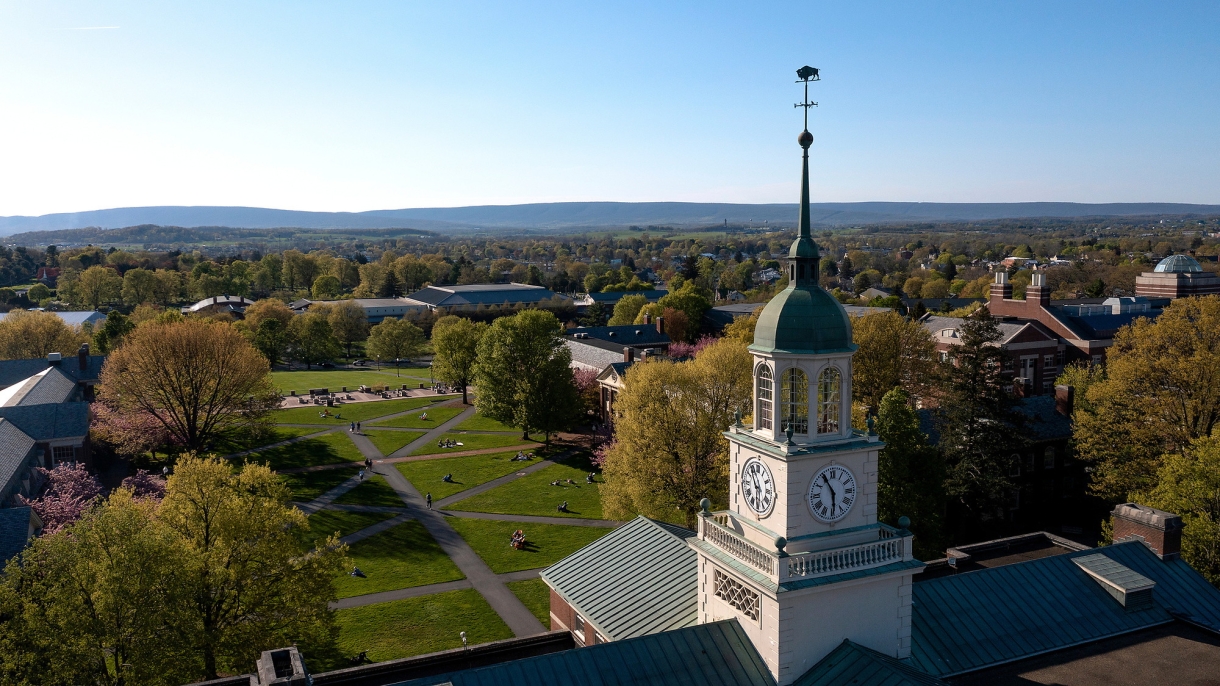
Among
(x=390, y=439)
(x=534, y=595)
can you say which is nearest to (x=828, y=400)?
(x=534, y=595)

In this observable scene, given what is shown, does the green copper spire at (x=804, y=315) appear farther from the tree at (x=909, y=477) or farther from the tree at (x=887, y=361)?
the tree at (x=887, y=361)

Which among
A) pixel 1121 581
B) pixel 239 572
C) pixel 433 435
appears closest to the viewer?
pixel 1121 581

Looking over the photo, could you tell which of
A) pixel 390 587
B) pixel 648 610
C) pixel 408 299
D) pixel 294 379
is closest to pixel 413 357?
pixel 294 379

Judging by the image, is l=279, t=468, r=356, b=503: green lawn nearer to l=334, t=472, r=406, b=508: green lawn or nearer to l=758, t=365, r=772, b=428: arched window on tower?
l=334, t=472, r=406, b=508: green lawn

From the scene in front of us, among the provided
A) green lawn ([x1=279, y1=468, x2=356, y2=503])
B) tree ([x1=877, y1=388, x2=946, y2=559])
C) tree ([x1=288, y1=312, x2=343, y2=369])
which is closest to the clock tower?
tree ([x1=877, y1=388, x2=946, y2=559])

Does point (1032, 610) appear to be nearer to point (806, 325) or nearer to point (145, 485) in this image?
point (806, 325)

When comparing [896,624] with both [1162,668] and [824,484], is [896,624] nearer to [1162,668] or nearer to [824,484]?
[824,484]

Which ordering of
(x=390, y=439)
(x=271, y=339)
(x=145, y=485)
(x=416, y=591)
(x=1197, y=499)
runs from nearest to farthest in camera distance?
1. (x=1197, y=499)
2. (x=416, y=591)
3. (x=145, y=485)
4. (x=390, y=439)
5. (x=271, y=339)
